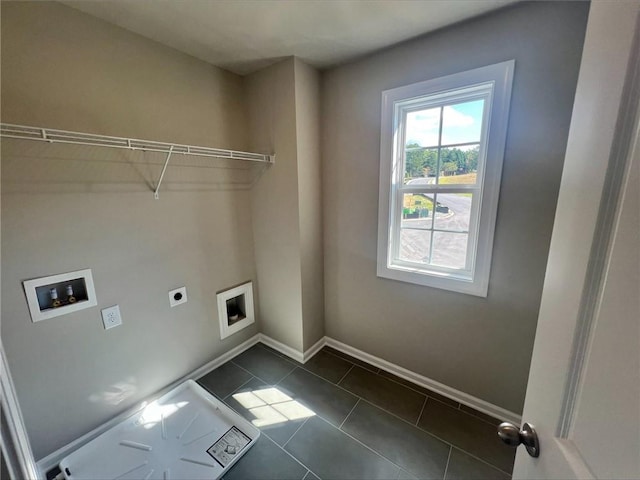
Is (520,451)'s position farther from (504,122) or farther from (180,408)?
(180,408)

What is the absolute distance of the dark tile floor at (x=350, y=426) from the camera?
138 cm

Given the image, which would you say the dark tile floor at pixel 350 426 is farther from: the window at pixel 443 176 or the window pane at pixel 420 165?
the window pane at pixel 420 165

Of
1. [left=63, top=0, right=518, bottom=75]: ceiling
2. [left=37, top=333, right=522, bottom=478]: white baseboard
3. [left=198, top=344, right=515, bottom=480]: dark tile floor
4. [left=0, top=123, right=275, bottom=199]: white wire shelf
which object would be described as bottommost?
[left=198, top=344, right=515, bottom=480]: dark tile floor

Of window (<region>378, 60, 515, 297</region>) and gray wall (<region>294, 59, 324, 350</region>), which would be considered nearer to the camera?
window (<region>378, 60, 515, 297</region>)

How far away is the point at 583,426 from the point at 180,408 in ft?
6.82

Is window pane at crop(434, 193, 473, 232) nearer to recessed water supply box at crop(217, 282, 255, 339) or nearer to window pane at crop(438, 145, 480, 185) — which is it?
window pane at crop(438, 145, 480, 185)

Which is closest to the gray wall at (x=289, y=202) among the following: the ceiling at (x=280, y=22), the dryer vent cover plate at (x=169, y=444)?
the ceiling at (x=280, y=22)

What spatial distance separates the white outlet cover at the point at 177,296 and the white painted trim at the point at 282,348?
90 centimetres

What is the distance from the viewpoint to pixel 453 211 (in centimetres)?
168

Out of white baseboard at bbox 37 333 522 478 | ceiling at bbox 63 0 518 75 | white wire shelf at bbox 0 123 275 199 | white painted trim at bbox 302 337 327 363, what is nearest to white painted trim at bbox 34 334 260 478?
white baseboard at bbox 37 333 522 478

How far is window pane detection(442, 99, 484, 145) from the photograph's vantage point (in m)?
1.53

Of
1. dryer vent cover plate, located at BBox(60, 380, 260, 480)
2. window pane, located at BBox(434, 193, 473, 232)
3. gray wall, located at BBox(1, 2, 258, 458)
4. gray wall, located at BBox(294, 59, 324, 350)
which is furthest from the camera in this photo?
gray wall, located at BBox(294, 59, 324, 350)

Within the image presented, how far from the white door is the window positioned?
106 centimetres

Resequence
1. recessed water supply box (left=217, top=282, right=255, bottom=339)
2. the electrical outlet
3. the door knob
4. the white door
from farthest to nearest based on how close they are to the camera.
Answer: recessed water supply box (left=217, top=282, right=255, bottom=339)
the electrical outlet
the door knob
the white door
